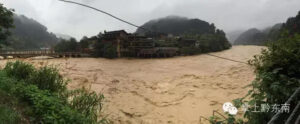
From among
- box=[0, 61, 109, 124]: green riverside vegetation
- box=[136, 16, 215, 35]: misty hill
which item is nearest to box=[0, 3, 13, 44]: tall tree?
box=[0, 61, 109, 124]: green riverside vegetation

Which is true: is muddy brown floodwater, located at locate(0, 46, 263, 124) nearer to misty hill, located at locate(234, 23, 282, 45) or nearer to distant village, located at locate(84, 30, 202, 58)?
misty hill, located at locate(234, 23, 282, 45)

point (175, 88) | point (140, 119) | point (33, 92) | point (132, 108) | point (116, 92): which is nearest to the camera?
point (33, 92)

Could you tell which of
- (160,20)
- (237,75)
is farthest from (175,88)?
(160,20)

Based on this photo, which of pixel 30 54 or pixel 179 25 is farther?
pixel 179 25

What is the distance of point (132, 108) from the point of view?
186 inches

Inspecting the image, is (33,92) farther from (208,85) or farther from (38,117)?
(208,85)

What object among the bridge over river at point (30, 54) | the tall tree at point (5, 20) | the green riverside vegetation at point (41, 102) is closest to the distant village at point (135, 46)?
the bridge over river at point (30, 54)

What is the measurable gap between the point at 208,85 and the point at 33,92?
556 centimetres

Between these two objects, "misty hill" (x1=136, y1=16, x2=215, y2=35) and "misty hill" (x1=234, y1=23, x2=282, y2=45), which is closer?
"misty hill" (x1=234, y1=23, x2=282, y2=45)

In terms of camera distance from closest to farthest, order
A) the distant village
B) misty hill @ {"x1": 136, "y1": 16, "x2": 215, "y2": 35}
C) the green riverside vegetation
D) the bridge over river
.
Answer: the green riverside vegetation < the bridge over river < the distant village < misty hill @ {"x1": 136, "y1": 16, "x2": 215, "y2": 35}

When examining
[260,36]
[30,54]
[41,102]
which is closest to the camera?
[41,102]

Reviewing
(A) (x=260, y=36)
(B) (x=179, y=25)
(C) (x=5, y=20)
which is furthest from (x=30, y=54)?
(A) (x=260, y=36)

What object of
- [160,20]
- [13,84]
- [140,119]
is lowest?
[140,119]

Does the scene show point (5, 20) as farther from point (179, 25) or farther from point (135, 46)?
point (179, 25)
